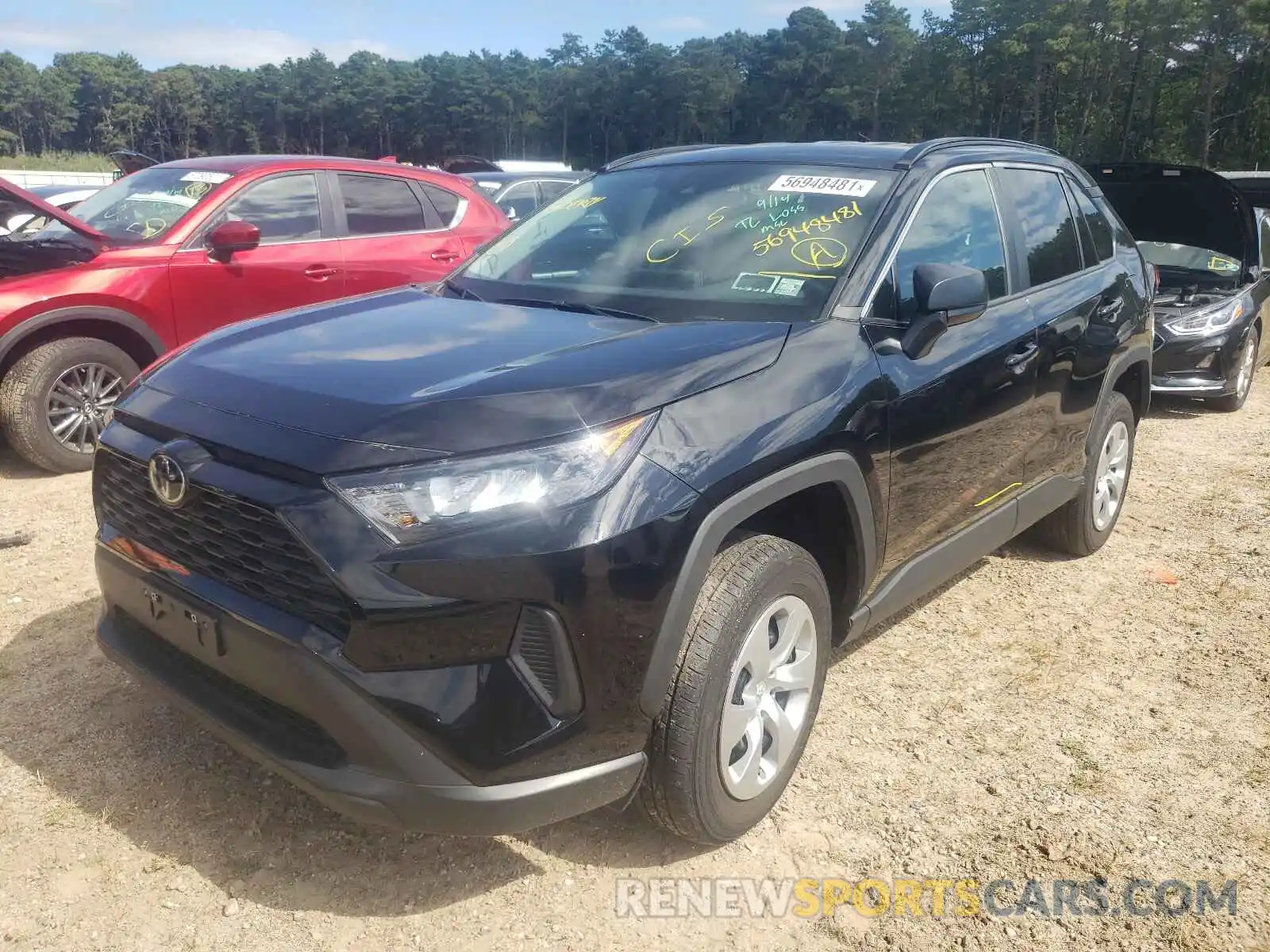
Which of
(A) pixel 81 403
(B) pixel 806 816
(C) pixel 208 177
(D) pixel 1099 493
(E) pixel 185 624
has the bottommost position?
(B) pixel 806 816

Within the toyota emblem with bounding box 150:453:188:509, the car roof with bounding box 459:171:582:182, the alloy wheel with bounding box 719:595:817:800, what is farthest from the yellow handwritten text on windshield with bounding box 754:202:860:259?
the car roof with bounding box 459:171:582:182

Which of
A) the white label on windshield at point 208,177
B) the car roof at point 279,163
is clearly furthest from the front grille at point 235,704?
the car roof at point 279,163

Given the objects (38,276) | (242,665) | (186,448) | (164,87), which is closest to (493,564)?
(242,665)

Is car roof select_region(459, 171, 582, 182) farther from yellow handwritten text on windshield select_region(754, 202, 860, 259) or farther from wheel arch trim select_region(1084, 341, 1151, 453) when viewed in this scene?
yellow handwritten text on windshield select_region(754, 202, 860, 259)

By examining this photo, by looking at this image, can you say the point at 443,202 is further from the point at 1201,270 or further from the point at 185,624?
the point at 1201,270

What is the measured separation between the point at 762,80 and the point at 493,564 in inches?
3798

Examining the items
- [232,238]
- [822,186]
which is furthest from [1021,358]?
[232,238]

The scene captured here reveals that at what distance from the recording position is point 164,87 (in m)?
95.8

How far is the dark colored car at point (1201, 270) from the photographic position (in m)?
7.79

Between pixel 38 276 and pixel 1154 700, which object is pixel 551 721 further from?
pixel 38 276

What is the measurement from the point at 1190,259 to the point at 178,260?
7.93 metres

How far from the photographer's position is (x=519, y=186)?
1251cm

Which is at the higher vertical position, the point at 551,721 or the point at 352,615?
the point at 352,615

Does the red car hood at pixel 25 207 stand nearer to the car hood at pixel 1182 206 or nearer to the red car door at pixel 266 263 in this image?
the red car door at pixel 266 263
